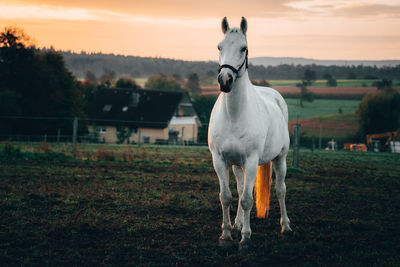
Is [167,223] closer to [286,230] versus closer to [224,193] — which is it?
[224,193]

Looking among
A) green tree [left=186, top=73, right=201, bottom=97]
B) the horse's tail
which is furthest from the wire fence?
green tree [left=186, top=73, right=201, bottom=97]

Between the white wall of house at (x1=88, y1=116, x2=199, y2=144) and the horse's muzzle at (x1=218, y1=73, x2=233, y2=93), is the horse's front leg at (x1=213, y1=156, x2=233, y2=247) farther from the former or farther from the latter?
the white wall of house at (x1=88, y1=116, x2=199, y2=144)

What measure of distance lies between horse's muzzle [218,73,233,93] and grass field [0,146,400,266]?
1.88 metres

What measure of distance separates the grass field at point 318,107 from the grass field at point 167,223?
3686 cm

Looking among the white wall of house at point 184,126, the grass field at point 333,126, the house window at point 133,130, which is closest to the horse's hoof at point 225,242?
the grass field at point 333,126

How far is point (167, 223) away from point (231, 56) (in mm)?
2853

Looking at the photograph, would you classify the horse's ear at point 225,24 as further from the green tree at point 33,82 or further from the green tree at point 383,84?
the green tree at point 383,84

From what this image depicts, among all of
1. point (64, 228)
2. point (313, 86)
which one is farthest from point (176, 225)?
point (313, 86)

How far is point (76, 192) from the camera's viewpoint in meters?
8.54

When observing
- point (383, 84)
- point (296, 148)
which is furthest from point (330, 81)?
point (296, 148)

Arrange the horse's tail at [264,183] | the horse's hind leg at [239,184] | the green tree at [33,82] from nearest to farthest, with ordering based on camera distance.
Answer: the horse's hind leg at [239,184], the horse's tail at [264,183], the green tree at [33,82]

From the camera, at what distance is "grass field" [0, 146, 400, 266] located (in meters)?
4.65

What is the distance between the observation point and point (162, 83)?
77.0m

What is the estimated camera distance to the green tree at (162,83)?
76.1 meters
